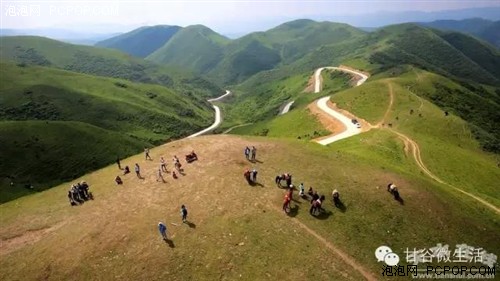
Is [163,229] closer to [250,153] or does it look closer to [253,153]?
[253,153]

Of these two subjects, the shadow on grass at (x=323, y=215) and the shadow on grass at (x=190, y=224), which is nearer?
the shadow on grass at (x=190, y=224)

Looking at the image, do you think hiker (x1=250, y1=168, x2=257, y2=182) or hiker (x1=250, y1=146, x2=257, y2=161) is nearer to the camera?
hiker (x1=250, y1=168, x2=257, y2=182)

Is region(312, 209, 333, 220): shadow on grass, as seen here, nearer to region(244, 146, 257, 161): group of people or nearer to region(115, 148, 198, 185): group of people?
region(244, 146, 257, 161): group of people

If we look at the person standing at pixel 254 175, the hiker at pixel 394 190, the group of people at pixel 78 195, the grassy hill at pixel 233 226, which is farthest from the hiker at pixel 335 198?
the group of people at pixel 78 195

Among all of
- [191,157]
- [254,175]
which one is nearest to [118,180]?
[191,157]

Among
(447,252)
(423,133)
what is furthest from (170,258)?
A: (423,133)

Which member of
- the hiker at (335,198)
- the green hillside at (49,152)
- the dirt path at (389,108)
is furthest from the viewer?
the green hillside at (49,152)

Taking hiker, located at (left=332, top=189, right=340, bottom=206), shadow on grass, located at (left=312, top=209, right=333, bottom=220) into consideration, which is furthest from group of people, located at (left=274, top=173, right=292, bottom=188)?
shadow on grass, located at (left=312, top=209, right=333, bottom=220)

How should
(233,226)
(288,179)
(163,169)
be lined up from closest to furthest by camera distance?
(233,226) < (288,179) < (163,169)

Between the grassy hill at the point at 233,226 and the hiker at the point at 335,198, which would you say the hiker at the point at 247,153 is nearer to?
the grassy hill at the point at 233,226
